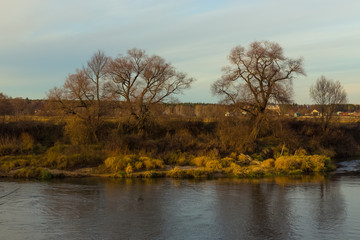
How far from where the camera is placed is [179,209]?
16.1 metres

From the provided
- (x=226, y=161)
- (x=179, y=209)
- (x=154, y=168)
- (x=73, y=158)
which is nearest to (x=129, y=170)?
(x=154, y=168)

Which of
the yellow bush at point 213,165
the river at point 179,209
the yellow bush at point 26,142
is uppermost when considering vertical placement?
the yellow bush at point 26,142

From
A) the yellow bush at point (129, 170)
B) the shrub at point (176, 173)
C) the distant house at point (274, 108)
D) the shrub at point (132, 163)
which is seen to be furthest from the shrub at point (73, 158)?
the distant house at point (274, 108)

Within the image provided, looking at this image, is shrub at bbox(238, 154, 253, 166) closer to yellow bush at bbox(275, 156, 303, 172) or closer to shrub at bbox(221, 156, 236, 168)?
shrub at bbox(221, 156, 236, 168)

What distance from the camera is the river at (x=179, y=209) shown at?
42.3 ft

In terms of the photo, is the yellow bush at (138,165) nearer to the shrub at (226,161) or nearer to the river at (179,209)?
the river at (179,209)

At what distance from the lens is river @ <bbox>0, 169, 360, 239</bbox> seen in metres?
12.9

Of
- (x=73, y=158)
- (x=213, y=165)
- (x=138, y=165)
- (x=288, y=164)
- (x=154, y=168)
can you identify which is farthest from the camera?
(x=288, y=164)

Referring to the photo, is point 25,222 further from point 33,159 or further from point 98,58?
point 98,58

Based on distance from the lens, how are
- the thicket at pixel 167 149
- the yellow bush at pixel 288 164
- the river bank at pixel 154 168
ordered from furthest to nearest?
the yellow bush at pixel 288 164
the thicket at pixel 167 149
the river bank at pixel 154 168

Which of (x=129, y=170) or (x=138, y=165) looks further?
(x=138, y=165)

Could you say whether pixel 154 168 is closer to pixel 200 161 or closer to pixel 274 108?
pixel 200 161

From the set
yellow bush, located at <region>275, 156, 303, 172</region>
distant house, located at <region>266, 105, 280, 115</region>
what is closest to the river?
yellow bush, located at <region>275, 156, 303, 172</region>

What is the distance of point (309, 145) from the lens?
3784cm
